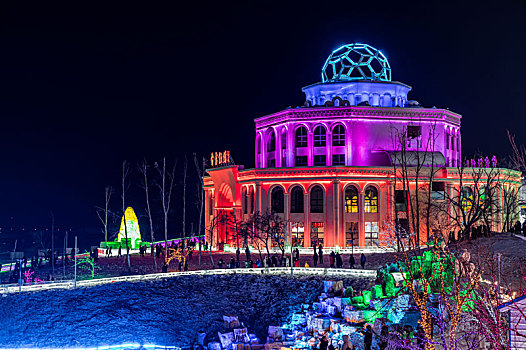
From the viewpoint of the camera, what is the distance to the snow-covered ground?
2931 cm

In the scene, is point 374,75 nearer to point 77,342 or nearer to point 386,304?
point 386,304

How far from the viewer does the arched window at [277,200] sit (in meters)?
50.7

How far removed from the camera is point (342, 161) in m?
53.2

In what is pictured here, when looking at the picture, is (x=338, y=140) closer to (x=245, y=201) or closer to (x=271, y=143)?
(x=271, y=143)

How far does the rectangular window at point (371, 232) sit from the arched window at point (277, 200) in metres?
7.25

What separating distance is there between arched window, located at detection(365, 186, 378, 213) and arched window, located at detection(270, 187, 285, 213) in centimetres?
702

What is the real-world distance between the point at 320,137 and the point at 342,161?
2.89 metres

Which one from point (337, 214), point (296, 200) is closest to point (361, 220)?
point (337, 214)

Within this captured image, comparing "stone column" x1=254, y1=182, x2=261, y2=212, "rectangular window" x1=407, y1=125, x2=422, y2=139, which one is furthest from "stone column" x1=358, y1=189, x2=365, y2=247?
"stone column" x1=254, y1=182, x2=261, y2=212

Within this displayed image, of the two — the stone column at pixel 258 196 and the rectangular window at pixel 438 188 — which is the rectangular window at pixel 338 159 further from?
the rectangular window at pixel 438 188

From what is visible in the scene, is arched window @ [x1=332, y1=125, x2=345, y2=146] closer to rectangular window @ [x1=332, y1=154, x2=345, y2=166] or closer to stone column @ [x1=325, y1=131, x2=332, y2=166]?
stone column @ [x1=325, y1=131, x2=332, y2=166]

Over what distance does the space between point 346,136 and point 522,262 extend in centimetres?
2510

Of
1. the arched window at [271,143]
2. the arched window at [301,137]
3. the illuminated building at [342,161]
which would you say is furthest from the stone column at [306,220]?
the arched window at [271,143]

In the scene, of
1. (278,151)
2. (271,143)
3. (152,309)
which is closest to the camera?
(152,309)
